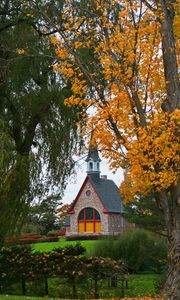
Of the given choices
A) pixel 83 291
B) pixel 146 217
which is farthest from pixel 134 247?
pixel 83 291

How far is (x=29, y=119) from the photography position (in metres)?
12.9

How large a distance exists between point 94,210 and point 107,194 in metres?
2.37

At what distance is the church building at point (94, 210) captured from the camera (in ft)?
140

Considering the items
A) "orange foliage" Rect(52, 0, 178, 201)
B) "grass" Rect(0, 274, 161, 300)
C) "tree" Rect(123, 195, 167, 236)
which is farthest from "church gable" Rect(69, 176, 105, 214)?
"orange foliage" Rect(52, 0, 178, 201)

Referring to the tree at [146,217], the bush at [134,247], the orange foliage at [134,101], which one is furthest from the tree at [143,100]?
the bush at [134,247]

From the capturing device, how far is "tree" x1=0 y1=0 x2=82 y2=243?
11578 mm

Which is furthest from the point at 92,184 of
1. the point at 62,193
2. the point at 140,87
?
the point at 140,87

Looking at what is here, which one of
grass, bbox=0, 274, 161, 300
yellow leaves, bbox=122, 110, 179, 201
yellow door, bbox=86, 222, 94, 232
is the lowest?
grass, bbox=0, 274, 161, 300

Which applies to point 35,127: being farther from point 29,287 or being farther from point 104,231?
point 104,231

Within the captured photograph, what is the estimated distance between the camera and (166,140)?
670 cm

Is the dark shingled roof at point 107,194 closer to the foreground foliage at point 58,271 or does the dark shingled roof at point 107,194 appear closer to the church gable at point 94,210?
the church gable at point 94,210

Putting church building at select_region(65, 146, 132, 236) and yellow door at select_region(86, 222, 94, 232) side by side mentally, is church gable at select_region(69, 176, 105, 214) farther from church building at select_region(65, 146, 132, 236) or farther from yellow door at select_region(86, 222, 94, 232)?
A: yellow door at select_region(86, 222, 94, 232)

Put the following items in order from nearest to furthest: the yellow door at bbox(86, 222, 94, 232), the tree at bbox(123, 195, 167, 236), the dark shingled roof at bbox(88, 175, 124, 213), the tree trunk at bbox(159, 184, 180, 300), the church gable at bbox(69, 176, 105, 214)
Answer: the tree trunk at bbox(159, 184, 180, 300)
the tree at bbox(123, 195, 167, 236)
the yellow door at bbox(86, 222, 94, 232)
the dark shingled roof at bbox(88, 175, 124, 213)
the church gable at bbox(69, 176, 105, 214)

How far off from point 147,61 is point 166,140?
165cm
